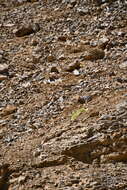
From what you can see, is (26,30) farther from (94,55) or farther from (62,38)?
(94,55)

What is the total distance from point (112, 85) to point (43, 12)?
344 centimetres

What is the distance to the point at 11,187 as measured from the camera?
514cm

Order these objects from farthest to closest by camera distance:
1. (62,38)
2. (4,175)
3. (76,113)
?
(62,38), (76,113), (4,175)

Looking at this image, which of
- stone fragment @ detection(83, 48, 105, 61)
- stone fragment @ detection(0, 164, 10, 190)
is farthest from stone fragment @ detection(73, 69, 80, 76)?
stone fragment @ detection(0, 164, 10, 190)

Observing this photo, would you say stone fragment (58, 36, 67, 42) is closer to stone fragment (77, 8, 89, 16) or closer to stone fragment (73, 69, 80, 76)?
stone fragment (77, 8, 89, 16)

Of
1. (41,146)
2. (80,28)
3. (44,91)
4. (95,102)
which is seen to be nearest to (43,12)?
(80,28)

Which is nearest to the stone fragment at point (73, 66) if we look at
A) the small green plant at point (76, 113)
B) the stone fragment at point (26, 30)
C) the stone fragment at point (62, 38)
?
the stone fragment at point (62, 38)

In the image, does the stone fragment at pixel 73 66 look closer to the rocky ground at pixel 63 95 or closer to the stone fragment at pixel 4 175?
the rocky ground at pixel 63 95

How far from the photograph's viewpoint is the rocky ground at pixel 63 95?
516 centimetres

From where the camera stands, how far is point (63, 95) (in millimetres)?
6516

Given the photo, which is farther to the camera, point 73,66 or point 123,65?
point 73,66

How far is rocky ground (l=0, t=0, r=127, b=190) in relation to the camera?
→ 516cm

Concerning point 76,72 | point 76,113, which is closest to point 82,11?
point 76,72

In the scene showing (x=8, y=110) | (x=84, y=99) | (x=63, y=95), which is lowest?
(x=8, y=110)
